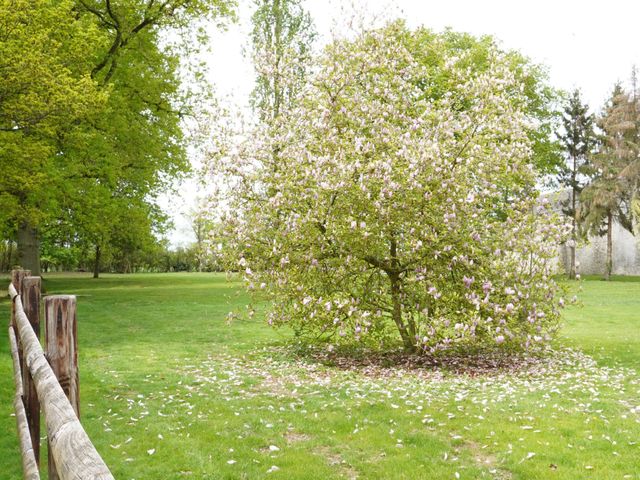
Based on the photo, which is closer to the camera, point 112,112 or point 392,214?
point 392,214

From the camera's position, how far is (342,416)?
916 cm

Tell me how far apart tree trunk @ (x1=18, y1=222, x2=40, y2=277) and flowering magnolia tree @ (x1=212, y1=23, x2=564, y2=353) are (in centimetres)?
1714

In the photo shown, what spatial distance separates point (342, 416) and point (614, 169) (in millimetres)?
43630

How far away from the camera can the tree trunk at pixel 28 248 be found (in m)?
28.1

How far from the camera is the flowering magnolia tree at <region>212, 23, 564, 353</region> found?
12734 millimetres

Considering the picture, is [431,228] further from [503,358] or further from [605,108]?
[605,108]

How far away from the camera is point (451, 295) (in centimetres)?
1307

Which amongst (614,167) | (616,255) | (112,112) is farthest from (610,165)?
(112,112)

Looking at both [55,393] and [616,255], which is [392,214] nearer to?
[55,393]

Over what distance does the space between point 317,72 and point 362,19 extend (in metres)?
1.92

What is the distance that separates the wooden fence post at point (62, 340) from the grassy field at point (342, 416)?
3.17 m

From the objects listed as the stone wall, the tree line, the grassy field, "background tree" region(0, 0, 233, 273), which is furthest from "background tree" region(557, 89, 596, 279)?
the grassy field

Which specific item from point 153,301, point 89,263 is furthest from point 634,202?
point 89,263

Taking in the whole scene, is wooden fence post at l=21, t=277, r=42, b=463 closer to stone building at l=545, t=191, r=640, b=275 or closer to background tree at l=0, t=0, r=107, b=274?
background tree at l=0, t=0, r=107, b=274
